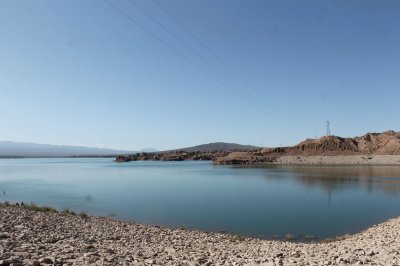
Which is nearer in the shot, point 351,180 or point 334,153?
point 351,180

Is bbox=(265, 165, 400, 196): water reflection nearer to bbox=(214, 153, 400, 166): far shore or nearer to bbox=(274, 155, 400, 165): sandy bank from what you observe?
bbox=(274, 155, 400, 165): sandy bank

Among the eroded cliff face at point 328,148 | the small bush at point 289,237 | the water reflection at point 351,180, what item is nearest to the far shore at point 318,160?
the eroded cliff face at point 328,148

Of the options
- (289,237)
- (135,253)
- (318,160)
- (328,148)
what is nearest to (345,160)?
(318,160)

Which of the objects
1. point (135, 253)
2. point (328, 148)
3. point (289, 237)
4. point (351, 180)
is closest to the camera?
point (135, 253)

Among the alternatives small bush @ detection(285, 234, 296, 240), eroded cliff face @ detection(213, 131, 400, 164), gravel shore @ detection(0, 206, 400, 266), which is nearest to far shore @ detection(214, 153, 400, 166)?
eroded cliff face @ detection(213, 131, 400, 164)

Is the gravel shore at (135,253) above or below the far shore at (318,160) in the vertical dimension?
below

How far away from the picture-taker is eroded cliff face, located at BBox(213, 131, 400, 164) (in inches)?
4698

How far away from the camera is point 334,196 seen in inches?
1439

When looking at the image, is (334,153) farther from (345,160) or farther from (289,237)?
(289,237)

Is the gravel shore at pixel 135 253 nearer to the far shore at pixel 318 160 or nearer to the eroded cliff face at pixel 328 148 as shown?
the far shore at pixel 318 160

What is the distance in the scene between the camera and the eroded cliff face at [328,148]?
11933 centimetres

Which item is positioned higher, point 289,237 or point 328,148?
point 328,148

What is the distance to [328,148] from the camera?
125 m

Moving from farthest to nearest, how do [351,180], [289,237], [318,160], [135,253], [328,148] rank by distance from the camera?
[328,148], [318,160], [351,180], [289,237], [135,253]
